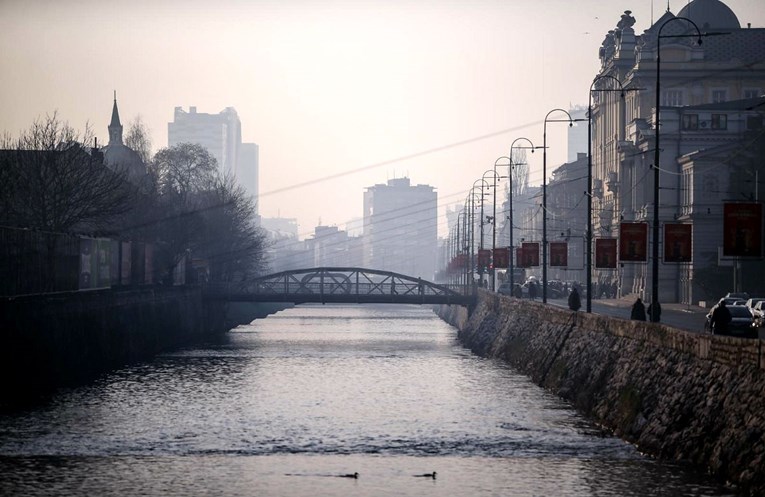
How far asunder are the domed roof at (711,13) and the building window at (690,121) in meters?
34.2

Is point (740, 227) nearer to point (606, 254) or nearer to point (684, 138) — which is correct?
point (606, 254)

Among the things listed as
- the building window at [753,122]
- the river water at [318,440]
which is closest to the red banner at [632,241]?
the river water at [318,440]

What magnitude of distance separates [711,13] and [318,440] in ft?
414

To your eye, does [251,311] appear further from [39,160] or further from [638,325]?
[638,325]

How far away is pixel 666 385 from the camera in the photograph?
141ft

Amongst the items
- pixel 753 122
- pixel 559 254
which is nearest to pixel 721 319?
pixel 559 254

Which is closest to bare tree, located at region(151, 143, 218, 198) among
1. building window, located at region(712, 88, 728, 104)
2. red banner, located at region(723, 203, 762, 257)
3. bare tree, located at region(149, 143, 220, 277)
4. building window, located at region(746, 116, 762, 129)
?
bare tree, located at region(149, 143, 220, 277)

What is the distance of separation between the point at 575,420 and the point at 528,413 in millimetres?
3074

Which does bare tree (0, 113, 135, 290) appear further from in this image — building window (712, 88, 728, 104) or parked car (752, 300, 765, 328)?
building window (712, 88, 728, 104)

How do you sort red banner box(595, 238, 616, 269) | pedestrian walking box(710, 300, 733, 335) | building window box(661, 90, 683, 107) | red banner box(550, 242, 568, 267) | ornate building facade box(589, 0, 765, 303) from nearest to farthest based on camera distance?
pedestrian walking box(710, 300, 733, 335)
red banner box(595, 238, 616, 269)
red banner box(550, 242, 568, 267)
ornate building facade box(589, 0, 765, 303)
building window box(661, 90, 683, 107)

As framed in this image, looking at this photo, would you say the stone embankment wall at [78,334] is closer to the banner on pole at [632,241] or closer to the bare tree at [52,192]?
the bare tree at [52,192]

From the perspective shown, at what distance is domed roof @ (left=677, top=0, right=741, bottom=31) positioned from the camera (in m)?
161

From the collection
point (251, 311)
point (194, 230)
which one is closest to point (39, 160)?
point (194, 230)

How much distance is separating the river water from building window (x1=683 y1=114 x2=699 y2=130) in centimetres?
5789
